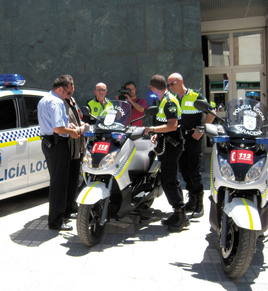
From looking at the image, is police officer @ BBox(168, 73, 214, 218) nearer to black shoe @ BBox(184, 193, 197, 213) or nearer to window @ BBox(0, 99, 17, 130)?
black shoe @ BBox(184, 193, 197, 213)

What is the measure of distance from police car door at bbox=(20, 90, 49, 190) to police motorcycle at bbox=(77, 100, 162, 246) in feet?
4.68

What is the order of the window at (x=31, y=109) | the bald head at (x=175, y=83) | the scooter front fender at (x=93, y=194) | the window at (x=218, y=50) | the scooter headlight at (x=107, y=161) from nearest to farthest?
the scooter front fender at (x=93, y=194)
the scooter headlight at (x=107, y=161)
the bald head at (x=175, y=83)
the window at (x=31, y=109)
the window at (x=218, y=50)

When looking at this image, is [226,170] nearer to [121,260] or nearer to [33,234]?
[121,260]

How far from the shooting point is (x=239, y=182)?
333 cm

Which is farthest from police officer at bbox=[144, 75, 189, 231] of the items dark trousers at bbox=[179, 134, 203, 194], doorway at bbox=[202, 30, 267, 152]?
doorway at bbox=[202, 30, 267, 152]

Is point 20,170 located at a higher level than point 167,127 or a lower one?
lower

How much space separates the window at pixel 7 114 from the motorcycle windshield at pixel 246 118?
9.66 feet

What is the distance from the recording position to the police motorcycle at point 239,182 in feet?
10.4

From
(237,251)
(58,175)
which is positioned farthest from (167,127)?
(237,251)

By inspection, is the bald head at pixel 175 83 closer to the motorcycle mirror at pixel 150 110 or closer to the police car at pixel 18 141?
the motorcycle mirror at pixel 150 110

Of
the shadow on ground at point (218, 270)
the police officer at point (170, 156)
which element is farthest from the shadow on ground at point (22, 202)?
the shadow on ground at point (218, 270)

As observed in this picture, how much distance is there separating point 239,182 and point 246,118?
609 millimetres

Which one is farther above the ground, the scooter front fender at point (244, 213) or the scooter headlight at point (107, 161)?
the scooter headlight at point (107, 161)

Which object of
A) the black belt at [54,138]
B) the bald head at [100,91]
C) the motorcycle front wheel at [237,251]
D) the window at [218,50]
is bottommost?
the motorcycle front wheel at [237,251]
